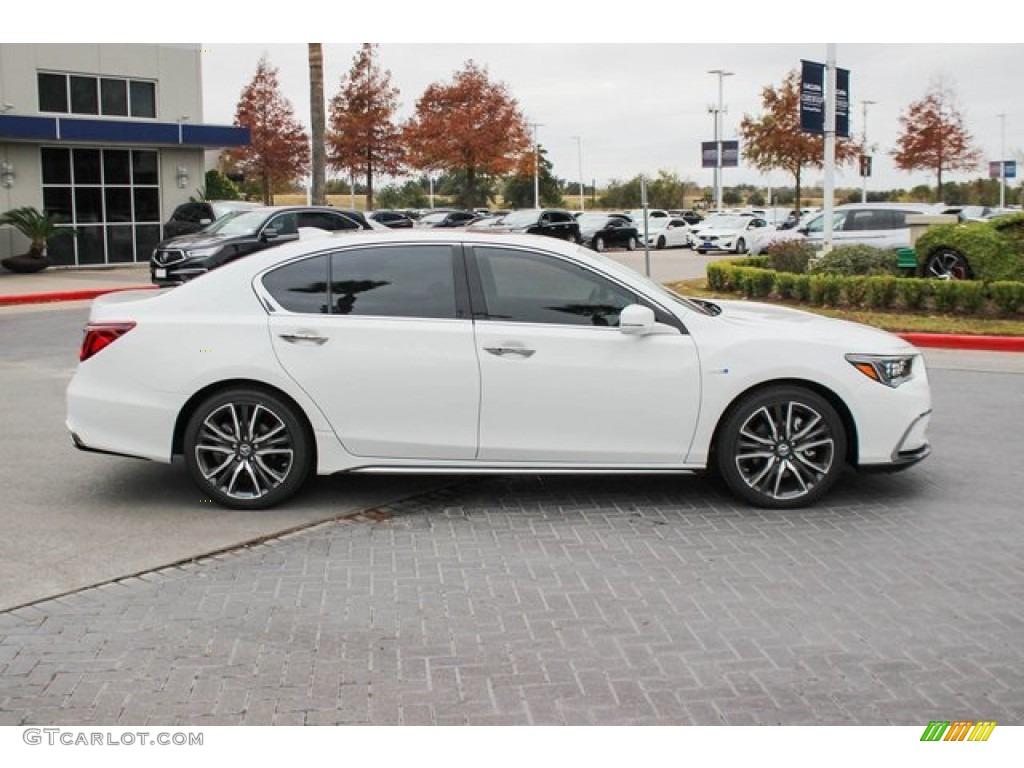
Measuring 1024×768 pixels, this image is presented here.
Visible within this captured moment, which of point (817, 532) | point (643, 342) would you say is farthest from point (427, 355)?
point (817, 532)

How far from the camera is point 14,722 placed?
4.20 m

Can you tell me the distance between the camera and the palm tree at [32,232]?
90.0 ft

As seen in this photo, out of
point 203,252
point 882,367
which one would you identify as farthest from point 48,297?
point 882,367

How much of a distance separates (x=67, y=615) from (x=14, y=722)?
1.15 metres

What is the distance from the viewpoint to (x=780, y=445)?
6.98m

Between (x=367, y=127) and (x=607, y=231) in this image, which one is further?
(x=367, y=127)

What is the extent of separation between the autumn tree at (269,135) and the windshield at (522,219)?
25.8m

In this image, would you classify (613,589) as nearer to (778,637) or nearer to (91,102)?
(778,637)

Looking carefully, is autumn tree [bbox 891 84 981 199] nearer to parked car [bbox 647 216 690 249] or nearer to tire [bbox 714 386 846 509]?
parked car [bbox 647 216 690 249]

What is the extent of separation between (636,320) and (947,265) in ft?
42.0

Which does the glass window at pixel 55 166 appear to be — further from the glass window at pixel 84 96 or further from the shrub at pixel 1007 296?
the shrub at pixel 1007 296

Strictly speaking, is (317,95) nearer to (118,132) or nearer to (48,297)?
(118,132)
